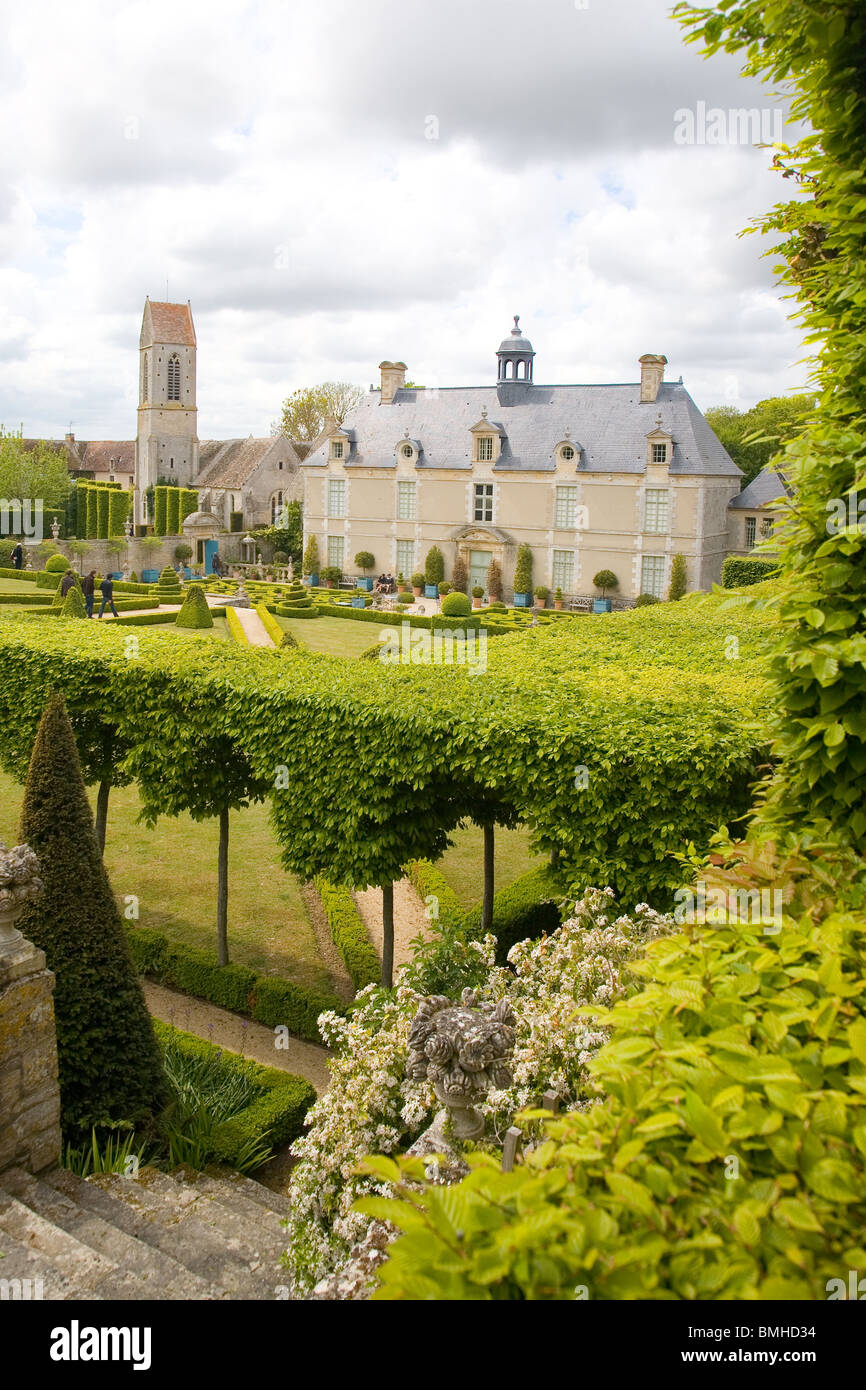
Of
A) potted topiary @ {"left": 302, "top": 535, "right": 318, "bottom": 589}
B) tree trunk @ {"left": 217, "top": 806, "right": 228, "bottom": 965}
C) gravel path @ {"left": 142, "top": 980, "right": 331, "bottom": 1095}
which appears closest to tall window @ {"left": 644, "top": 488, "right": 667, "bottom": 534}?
potted topiary @ {"left": 302, "top": 535, "right": 318, "bottom": 589}

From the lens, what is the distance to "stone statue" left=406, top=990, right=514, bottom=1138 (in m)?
5.53

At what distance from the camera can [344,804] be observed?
9.91 metres

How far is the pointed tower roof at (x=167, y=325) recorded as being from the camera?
6812 centimetres

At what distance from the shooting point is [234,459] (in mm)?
65375

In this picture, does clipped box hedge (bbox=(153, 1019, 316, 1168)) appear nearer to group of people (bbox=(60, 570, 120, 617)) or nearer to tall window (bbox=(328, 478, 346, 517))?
group of people (bbox=(60, 570, 120, 617))

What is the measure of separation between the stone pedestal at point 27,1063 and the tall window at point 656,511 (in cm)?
3705

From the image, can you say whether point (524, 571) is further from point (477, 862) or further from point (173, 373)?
point (173, 373)

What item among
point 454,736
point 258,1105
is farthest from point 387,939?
point 454,736

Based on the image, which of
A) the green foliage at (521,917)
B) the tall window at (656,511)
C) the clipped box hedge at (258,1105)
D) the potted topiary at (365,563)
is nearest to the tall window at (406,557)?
the potted topiary at (365,563)

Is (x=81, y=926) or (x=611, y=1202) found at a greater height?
(x=611, y=1202)
